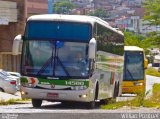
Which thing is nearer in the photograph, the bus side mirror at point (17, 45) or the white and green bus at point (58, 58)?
the bus side mirror at point (17, 45)

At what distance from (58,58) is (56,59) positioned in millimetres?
76

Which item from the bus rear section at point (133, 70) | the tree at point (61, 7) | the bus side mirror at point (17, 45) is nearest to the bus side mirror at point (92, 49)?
the bus side mirror at point (17, 45)

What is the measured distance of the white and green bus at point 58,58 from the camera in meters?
19.9

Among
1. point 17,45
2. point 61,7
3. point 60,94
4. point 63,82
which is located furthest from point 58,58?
point 61,7

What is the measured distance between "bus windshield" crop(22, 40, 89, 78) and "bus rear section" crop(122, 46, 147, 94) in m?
16.7

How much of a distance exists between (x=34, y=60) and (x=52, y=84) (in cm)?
101

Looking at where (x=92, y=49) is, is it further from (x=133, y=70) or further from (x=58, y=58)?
(x=133, y=70)

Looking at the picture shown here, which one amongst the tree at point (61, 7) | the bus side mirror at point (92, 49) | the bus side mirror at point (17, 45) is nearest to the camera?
the bus side mirror at point (92, 49)

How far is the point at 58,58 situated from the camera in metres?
19.9

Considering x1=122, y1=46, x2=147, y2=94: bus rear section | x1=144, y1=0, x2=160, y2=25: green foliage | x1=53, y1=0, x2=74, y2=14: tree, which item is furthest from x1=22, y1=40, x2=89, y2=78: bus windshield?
x1=53, y1=0, x2=74, y2=14: tree

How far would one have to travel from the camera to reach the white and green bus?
19.9 meters

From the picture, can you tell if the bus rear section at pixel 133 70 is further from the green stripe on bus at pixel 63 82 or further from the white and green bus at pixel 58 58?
the green stripe on bus at pixel 63 82

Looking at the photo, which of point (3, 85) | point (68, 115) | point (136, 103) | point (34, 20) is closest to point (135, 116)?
point (68, 115)

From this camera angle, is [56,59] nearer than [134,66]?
Yes
